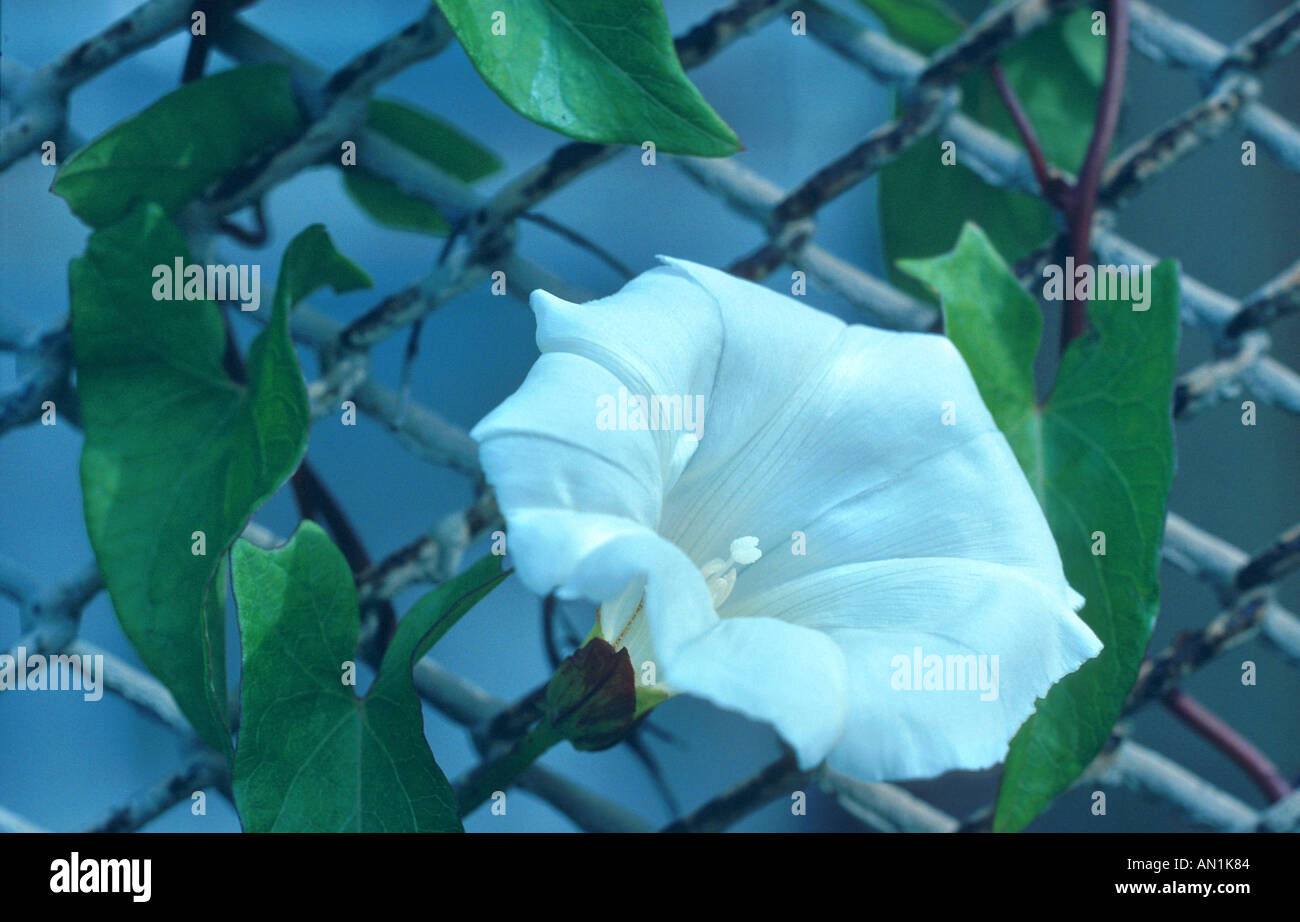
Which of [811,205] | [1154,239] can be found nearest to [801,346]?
[811,205]

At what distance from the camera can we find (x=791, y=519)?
0.43 m

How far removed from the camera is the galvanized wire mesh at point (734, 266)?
1.86 feet

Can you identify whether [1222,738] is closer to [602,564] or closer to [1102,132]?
[1102,132]

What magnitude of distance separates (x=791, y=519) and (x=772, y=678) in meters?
0.15

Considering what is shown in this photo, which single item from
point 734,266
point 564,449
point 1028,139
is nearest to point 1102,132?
point 1028,139

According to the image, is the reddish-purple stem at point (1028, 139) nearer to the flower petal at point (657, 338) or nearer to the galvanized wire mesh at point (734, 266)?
the galvanized wire mesh at point (734, 266)

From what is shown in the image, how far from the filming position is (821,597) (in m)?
0.40

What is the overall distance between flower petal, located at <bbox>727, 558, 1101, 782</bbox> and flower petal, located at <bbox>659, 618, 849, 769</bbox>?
0.01m

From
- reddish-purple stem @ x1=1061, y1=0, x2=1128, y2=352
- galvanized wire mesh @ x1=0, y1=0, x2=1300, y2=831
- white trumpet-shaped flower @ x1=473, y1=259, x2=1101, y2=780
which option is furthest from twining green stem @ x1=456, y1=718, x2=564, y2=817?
reddish-purple stem @ x1=1061, y1=0, x2=1128, y2=352

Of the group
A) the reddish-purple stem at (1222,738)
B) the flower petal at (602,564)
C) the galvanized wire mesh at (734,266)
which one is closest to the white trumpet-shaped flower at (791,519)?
the flower petal at (602,564)

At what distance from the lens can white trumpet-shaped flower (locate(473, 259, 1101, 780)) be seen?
11.7 inches

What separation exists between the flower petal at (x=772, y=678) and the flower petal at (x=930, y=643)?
1 centimetres

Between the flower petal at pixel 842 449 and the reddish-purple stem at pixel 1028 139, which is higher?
the reddish-purple stem at pixel 1028 139
